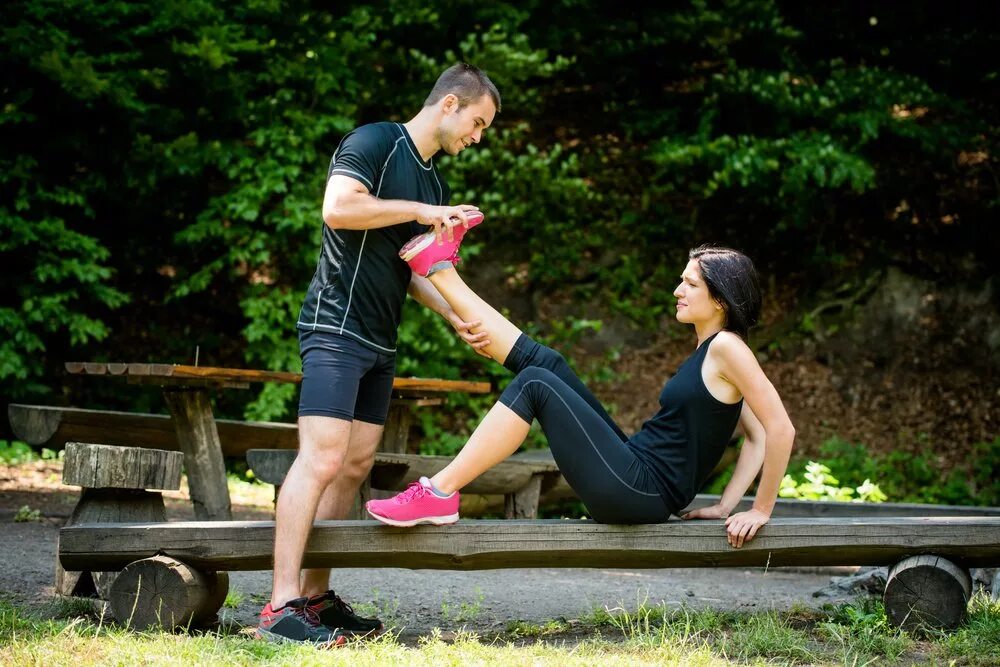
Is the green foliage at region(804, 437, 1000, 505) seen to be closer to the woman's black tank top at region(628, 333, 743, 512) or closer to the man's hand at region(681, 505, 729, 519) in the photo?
the man's hand at region(681, 505, 729, 519)

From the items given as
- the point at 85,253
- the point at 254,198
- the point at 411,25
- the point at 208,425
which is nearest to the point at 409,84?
the point at 411,25

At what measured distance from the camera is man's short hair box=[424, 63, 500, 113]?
13.1ft

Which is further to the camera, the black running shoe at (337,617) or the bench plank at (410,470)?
the bench plank at (410,470)

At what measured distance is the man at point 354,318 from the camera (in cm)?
372

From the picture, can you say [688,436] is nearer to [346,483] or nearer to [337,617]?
[346,483]

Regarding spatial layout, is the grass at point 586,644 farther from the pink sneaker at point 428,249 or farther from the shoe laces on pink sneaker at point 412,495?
the pink sneaker at point 428,249

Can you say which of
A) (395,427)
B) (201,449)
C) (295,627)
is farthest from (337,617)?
(395,427)

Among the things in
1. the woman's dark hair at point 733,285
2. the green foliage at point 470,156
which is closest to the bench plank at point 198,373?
the woman's dark hair at point 733,285

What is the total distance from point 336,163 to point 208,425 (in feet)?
9.28

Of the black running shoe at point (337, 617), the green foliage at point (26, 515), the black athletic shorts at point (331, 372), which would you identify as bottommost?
the green foliage at point (26, 515)

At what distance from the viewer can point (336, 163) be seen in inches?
151

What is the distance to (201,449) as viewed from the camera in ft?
19.9

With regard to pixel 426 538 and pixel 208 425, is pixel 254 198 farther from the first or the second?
pixel 426 538

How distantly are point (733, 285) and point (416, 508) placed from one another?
149cm
